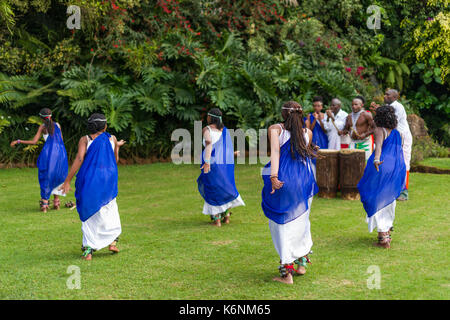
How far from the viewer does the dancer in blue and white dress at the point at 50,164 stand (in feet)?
33.7

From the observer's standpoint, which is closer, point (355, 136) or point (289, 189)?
point (289, 189)

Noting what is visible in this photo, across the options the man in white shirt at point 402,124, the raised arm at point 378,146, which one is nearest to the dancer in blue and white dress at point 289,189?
the raised arm at point 378,146

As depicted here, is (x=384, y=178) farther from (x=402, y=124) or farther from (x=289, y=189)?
(x=402, y=124)

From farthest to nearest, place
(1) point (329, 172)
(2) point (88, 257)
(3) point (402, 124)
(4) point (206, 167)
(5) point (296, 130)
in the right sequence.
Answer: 1. (1) point (329, 172)
2. (3) point (402, 124)
3. (4) point (206, 167)
4. (2) point (88, 257)
5. (5) point (296, 130)

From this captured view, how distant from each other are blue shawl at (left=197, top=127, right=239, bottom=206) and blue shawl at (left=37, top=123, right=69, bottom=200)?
303 cm

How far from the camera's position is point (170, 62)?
18.0 m

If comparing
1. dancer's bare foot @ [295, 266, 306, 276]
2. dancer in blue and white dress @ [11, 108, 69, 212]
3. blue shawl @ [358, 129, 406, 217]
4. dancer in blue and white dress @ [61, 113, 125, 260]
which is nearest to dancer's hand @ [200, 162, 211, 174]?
dancer in blue and white dress @ [61, 113, 125, 260]

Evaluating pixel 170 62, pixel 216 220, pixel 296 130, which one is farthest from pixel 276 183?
pixel 170 62

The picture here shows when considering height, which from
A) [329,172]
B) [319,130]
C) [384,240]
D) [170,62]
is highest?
[170,62]

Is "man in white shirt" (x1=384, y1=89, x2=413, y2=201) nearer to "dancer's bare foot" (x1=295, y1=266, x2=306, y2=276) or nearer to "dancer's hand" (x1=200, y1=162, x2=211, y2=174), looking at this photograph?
"dancer's hand" (x1=200, y1=162, x2=211, y2=174)

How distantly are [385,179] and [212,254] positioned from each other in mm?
2500

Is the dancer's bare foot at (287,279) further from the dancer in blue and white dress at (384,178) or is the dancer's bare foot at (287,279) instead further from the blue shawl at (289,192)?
the dancer in blue and white dress at (384,178)

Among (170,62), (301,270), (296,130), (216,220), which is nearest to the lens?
(296,130)

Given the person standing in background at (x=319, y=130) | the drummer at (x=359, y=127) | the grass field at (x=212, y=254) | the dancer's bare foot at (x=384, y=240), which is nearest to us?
the grass field at (x=212, y=254)
